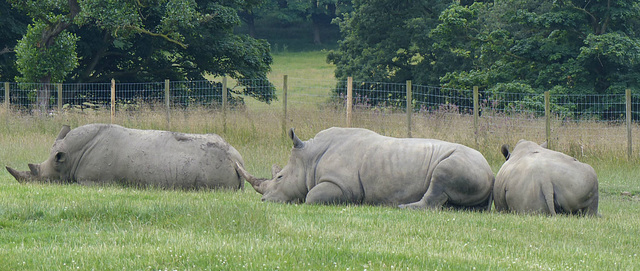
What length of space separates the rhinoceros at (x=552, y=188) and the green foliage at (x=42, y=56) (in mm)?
21398

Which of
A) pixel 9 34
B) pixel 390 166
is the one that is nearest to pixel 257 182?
pixel 390 166

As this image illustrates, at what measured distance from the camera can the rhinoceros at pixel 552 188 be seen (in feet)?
34.8

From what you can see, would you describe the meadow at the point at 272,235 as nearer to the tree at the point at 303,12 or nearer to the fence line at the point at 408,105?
the fence line at the point at 408,105

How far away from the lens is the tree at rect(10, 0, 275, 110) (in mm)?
28297

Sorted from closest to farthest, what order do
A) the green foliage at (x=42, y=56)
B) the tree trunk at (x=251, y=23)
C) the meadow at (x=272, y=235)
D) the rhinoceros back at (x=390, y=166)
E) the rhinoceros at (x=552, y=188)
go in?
1. the meadow at (x=272, y=235)
2. the rhinoceros at (x=552, y=188)
3. the rhinoceros back at (x=390, y=166)
4. the green foliage at (x=42, y=56)
5. the tree trunk at (x=251, y=23)

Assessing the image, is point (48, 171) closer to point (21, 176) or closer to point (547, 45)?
point (21, 176)

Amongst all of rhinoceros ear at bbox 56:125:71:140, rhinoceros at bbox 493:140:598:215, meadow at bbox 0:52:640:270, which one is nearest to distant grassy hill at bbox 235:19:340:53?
rhinoceros ear at bbox 56:125:71:140

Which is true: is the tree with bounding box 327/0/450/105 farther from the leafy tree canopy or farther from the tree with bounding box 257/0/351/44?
the tree with bounding box 257/0/351/44

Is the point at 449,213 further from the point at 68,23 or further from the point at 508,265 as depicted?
the point at 68,23

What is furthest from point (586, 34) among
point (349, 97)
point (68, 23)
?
point (68, 23)

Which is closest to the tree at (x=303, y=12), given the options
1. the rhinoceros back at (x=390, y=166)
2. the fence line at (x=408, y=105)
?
the fence line at (x=408, y=105)

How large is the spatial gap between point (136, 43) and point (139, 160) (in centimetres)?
2141

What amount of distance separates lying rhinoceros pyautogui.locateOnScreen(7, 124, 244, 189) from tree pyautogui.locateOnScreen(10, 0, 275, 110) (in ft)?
51.3

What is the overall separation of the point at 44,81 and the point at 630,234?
24.0m
